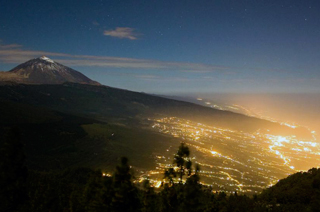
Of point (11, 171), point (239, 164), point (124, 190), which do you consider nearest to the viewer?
point (124, 190)

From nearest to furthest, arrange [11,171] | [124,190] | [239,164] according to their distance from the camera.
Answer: [124,190] < [11,171] < [239,164]

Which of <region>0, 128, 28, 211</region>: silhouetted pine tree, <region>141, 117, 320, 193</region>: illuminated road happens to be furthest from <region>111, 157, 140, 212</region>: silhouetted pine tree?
<region>141, 117, 320, 193</region>: illuminated road

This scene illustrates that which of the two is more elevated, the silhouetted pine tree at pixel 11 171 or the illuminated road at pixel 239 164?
the silhouetted pine tree at pixel 11 171

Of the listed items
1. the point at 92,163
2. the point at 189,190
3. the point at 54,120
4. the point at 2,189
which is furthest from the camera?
the point at 54,120

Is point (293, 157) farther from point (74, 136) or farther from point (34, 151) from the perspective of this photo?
point (34, 151)

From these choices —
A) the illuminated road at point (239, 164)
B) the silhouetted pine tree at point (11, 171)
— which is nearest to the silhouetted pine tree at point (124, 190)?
the silhouetted pine tree at point (11, 171)

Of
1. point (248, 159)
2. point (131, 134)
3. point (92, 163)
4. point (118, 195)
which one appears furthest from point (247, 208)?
point (131, 134)

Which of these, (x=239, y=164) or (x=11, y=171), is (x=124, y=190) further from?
(x=239, y=164)

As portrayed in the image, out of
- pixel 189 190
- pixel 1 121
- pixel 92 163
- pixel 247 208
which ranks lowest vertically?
pixel 92 163

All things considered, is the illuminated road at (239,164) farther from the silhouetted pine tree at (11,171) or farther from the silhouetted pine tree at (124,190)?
the silhouetted pine tree at (124,190)

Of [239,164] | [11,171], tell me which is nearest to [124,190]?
[11,171]

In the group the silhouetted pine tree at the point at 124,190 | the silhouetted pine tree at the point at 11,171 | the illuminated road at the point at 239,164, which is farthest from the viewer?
the illuminated road at the point at 239,164
